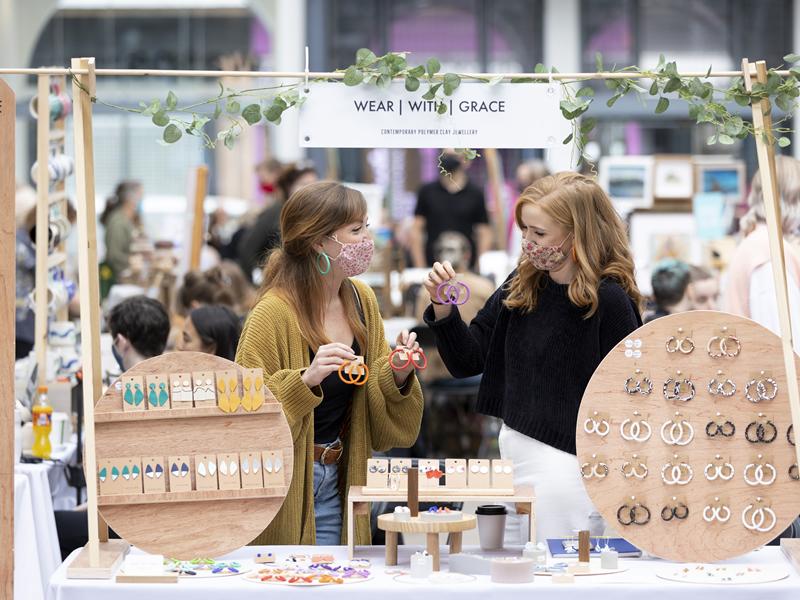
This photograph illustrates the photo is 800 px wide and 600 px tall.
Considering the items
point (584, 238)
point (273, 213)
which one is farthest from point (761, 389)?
point (273, 213)

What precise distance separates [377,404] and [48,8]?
13.1 meters

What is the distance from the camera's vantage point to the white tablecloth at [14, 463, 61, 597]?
373 cm

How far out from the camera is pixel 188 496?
3.07m

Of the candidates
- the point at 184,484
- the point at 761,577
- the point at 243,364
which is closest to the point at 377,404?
the point at 243,364

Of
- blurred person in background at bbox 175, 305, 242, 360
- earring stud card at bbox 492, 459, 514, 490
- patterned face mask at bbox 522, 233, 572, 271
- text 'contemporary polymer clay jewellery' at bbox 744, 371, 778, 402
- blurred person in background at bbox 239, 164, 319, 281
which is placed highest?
blurred person in background at bbox 239, 164, 319, 281

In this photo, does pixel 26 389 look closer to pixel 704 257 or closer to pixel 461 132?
pixel 461 132

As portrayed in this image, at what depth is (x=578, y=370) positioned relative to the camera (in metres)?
3.24

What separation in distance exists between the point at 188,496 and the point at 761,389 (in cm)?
140

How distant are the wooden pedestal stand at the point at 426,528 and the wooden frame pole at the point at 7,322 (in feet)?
2.97

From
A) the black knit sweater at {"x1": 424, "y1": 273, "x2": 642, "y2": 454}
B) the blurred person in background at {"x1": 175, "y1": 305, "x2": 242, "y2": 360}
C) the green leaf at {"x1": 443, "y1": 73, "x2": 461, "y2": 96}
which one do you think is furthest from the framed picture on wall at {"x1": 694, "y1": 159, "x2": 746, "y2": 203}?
the green leaf at {"x1": 443, "y1": 73, "x2": 461, "y2": 96}

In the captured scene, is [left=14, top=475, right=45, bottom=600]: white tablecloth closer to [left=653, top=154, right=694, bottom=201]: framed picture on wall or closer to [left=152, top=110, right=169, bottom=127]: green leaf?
[left=152, top=110, right=169, bottom=127]: green leaf

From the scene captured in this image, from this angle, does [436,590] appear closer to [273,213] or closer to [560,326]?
[560,326]

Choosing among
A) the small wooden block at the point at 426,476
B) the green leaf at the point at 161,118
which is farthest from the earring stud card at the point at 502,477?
the green leaf at the point at 161,118

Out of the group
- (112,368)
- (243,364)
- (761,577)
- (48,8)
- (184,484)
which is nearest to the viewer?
(761,577)
